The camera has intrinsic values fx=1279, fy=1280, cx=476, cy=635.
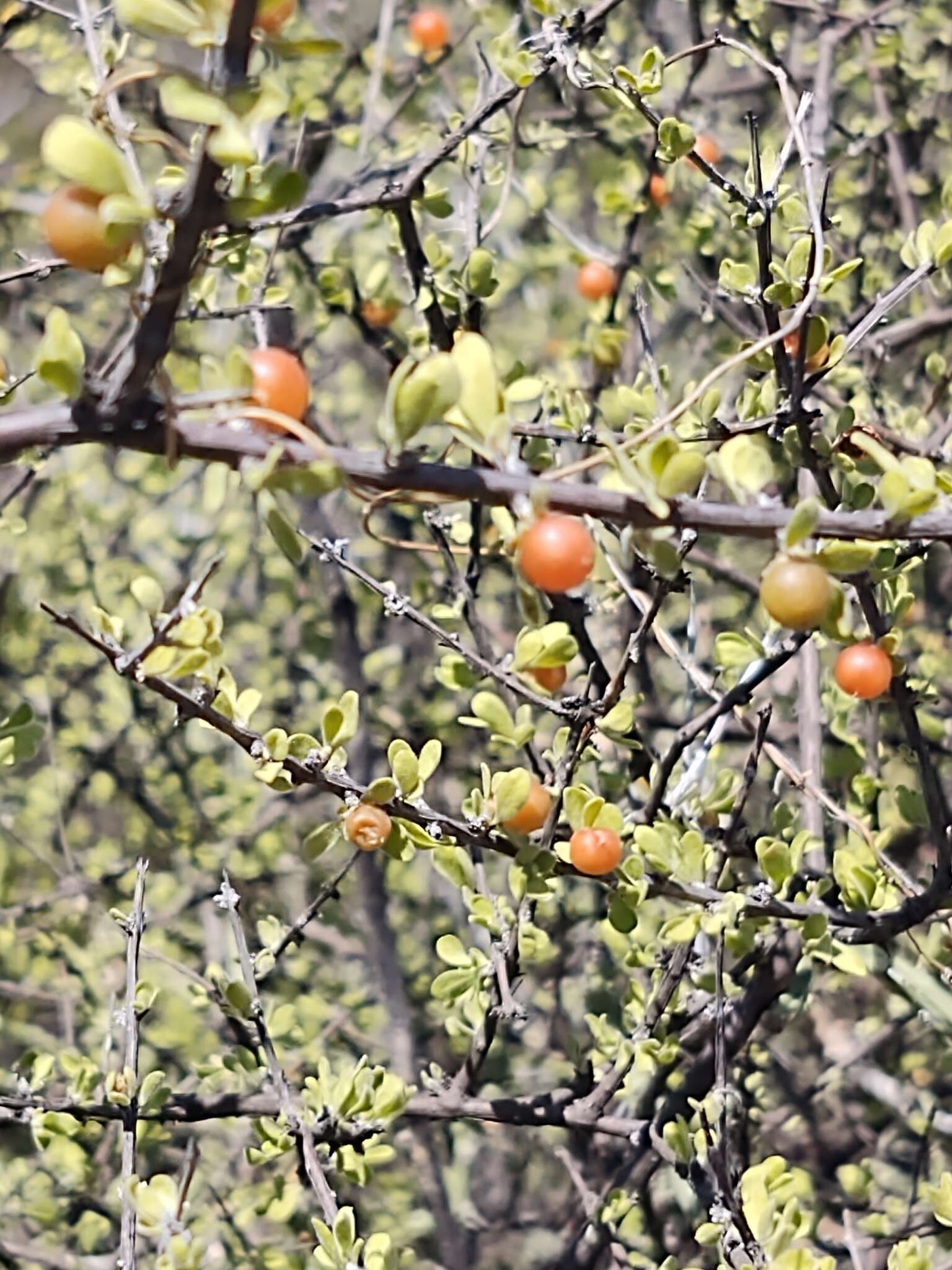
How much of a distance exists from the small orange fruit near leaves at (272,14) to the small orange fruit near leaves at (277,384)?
0.22 metres

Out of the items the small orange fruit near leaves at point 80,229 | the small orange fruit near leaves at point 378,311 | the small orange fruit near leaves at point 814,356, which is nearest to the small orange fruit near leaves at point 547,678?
the small orange fruit near leaves at point 814,356

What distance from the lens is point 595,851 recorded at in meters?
1.51

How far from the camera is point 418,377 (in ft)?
2.78

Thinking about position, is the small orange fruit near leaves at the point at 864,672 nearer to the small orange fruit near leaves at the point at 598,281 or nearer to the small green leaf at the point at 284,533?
the small green leaf at the point at 284,533

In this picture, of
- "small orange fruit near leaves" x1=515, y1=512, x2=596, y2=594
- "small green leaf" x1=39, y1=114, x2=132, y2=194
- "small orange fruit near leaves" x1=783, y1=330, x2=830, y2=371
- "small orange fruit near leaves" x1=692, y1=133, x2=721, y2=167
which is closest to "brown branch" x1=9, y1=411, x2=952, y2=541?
"small orange fruit near leaves" x1=515, y1=512, x2=596, y2=594

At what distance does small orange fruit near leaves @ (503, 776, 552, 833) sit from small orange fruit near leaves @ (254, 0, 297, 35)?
3.13ft

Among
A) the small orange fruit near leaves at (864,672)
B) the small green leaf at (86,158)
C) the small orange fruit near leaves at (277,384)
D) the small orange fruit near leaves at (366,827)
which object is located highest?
the small orange fruit near leaves at (864,672)

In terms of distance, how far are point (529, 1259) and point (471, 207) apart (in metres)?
2.65

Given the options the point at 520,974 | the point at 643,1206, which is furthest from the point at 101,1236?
the point at 520,974

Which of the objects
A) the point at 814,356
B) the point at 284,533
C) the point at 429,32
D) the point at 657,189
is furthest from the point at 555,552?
the point at 429,32

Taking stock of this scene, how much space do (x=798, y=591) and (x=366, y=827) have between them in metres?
0.65

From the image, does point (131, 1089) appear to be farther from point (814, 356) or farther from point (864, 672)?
point (814, 356)

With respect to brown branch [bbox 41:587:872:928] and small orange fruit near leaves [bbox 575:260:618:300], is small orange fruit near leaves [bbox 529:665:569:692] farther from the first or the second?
small orange fruit near leaves [bbox 575:260:618:300]

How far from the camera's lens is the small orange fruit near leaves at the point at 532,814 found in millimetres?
1582
